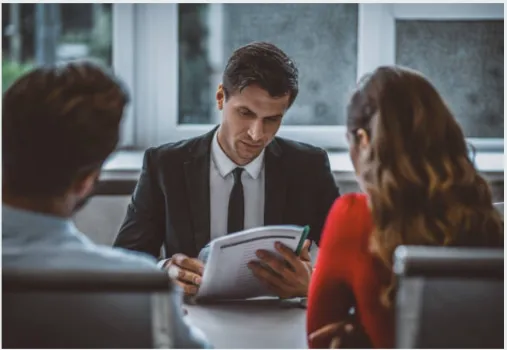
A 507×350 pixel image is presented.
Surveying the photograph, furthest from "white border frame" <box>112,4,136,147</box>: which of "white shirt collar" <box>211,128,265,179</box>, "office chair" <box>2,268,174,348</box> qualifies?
"office chair" <box>2,268,174,348</box>

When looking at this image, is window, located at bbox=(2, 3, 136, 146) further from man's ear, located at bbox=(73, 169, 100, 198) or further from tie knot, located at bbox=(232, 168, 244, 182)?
man's ear, located at bbox=(73, 169, 100, 198)

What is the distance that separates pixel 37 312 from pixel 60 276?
70 millimetres

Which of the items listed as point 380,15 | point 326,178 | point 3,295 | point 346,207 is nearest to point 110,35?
point 380,15

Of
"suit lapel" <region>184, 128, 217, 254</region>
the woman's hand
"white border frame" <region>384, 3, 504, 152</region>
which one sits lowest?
the woman's hand

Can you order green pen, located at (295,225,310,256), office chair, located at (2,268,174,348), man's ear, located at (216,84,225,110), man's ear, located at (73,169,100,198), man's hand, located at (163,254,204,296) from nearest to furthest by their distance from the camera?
office chair, located at (2,268,174,348), man's ear, located at (73,169,100,198), green pen, located at (295,225,310,256), man's hand, located at (163,254,204,296), man's ear, located at (216,84,225,110)

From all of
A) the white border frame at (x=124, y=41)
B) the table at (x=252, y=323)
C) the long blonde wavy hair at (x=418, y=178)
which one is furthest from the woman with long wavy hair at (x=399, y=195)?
the white border frame at (x=124, y=41)

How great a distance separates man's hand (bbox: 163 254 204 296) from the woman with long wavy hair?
0.52m

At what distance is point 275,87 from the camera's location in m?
1.99

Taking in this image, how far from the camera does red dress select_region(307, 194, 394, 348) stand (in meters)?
1.31

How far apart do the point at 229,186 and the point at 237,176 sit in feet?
0.12

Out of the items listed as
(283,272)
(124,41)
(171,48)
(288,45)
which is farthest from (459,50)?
(283,272)

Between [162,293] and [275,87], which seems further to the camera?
[275,87]

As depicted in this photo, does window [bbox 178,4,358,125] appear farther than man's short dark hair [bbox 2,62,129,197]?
Yes

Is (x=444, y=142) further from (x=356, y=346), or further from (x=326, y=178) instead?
(x=326, y=178)
